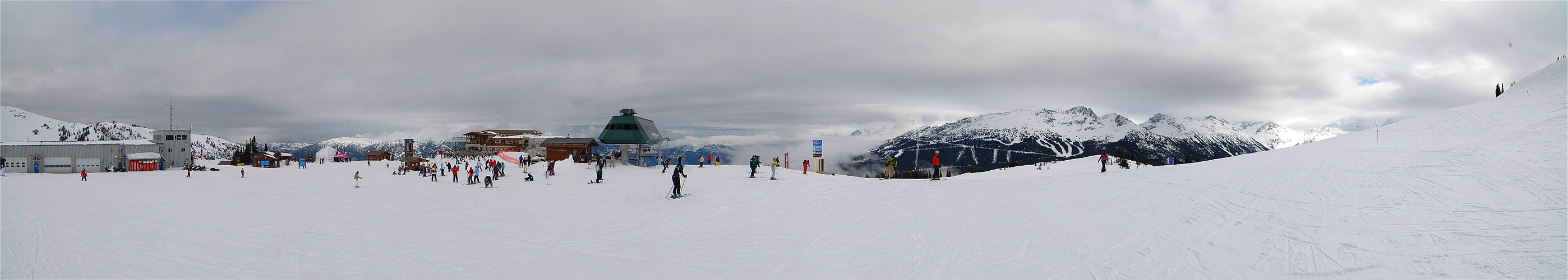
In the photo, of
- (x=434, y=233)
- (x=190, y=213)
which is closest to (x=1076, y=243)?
(x=434, y=233)

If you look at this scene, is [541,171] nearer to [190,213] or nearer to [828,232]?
[190,213]

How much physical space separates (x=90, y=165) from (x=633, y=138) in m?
42.1

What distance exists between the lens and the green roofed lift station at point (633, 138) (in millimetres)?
41500

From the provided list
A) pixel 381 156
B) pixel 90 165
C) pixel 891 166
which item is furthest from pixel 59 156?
pixel 891 166

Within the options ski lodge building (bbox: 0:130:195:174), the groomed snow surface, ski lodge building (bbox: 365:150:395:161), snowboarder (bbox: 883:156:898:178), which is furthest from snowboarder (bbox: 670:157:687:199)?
ski lodge building (bbox: 365:150:395:161)

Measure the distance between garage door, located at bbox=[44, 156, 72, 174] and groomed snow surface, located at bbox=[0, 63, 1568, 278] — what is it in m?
28.8

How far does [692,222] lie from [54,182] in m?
39.1

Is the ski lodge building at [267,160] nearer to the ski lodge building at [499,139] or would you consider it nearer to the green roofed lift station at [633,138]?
the ski lodge building at [499,139]

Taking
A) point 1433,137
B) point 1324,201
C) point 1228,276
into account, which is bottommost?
point 1228,276

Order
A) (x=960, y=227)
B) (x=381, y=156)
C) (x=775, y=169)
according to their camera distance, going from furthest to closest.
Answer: (x=381, y=156), (x=775, y=169), (x=960, y=227)

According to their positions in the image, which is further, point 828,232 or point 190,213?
point 190,213

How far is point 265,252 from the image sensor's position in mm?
12727

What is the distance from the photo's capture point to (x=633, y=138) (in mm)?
41438

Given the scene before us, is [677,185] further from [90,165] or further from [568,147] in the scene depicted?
[90,165]
